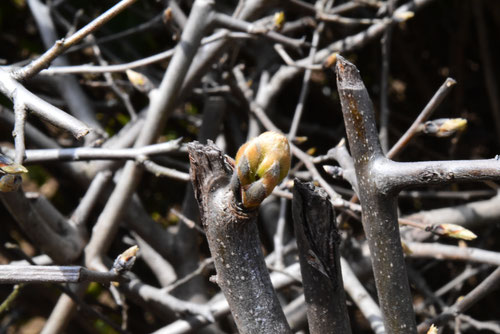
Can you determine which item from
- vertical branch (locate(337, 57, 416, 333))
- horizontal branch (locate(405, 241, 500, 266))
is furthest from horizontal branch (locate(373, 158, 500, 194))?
horizontal branch (locate(405, 241, 500, 266))

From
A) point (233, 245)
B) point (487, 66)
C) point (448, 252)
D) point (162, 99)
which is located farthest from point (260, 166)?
point (487, 66)

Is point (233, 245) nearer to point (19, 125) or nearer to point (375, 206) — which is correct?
point (375, 206)

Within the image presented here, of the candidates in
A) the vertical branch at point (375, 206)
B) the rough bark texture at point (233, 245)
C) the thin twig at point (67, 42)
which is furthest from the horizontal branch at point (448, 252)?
the thin twig at point (67, 42)

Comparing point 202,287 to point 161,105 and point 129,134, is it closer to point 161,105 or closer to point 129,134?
point 129,134

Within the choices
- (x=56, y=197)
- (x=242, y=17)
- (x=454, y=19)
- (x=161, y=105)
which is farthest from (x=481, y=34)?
(x=56, y=197)

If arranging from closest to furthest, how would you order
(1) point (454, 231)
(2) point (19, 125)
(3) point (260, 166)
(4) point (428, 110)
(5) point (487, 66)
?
1. (3) point (260, 166)
2. (2) point (19, 125)
3. (1) point (454, 231)
4. (4) point (428, 110)
5. (5) point (487, 66)

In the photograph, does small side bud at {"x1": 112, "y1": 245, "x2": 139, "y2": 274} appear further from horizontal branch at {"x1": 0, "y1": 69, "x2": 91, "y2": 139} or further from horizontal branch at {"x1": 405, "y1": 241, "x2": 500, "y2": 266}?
horizontal branch at {"x1": 405, "y1": 241, "x2": 500, "y2": 266}
